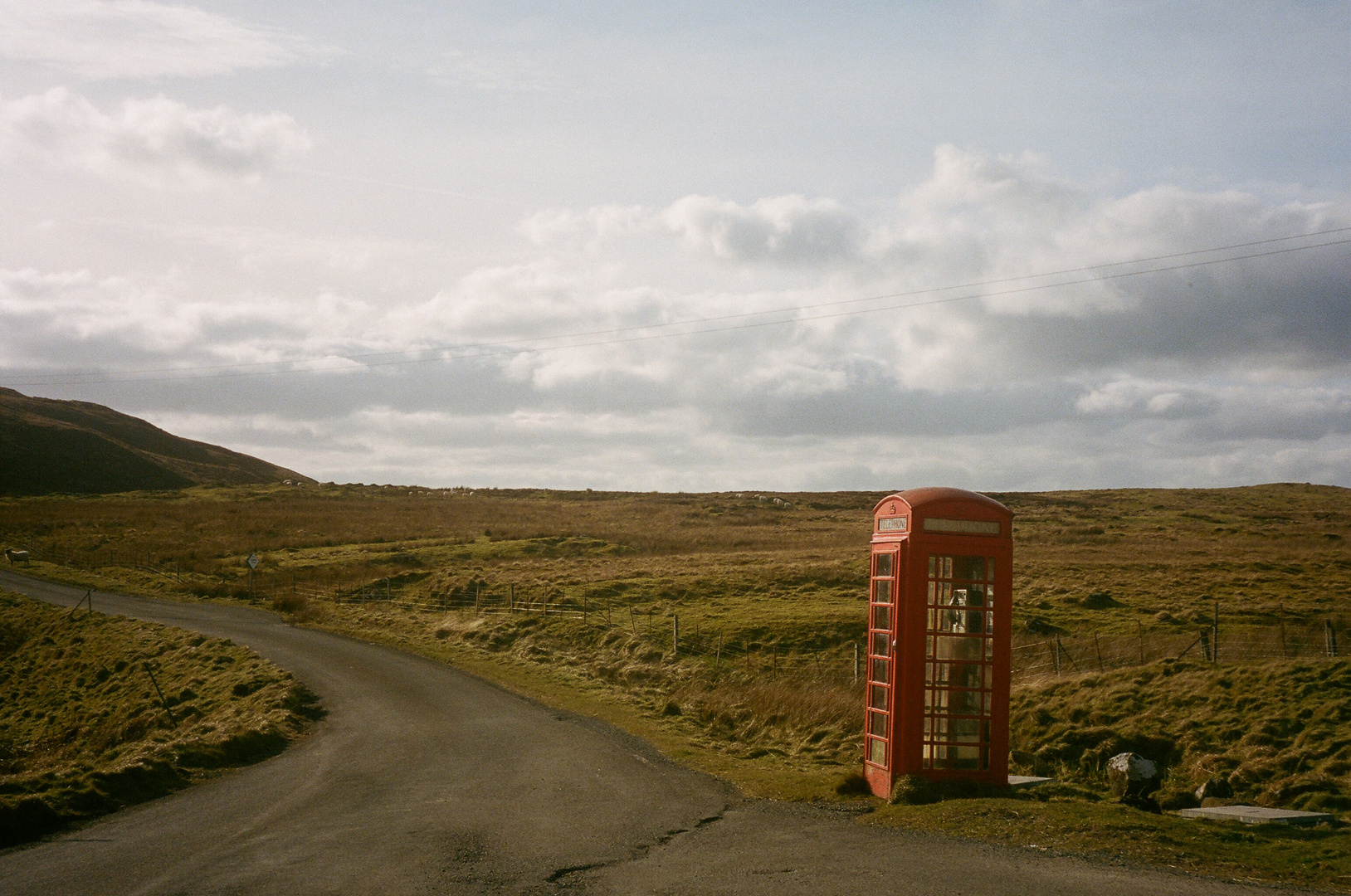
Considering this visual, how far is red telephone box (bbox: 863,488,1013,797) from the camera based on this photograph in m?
12.5

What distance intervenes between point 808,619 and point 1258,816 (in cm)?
2279

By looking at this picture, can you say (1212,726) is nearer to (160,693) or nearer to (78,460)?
(160,693)

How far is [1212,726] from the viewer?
52.7 feet

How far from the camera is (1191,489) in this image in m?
116

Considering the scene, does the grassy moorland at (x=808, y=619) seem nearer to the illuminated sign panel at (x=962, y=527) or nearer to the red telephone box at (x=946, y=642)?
the red telephone box at (x=946, y=642)

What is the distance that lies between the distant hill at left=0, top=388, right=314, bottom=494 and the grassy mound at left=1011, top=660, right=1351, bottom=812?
138 metres

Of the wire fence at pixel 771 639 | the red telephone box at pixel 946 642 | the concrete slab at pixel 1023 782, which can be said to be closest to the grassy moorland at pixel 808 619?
the wire fence at pixel 771 639

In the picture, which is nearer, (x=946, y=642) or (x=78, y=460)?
(x=946, y=642)

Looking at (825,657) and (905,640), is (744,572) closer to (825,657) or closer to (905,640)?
(825,657)

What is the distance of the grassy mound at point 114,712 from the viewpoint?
13.2 meters

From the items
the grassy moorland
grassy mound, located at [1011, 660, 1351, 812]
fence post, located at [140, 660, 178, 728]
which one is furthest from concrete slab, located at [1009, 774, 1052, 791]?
fence post, located at [140, 660, 178, 728]

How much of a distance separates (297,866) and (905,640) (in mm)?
7329

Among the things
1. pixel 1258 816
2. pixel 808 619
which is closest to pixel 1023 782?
pixel 1258 816

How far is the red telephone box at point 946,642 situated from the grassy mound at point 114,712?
10.3 metres
